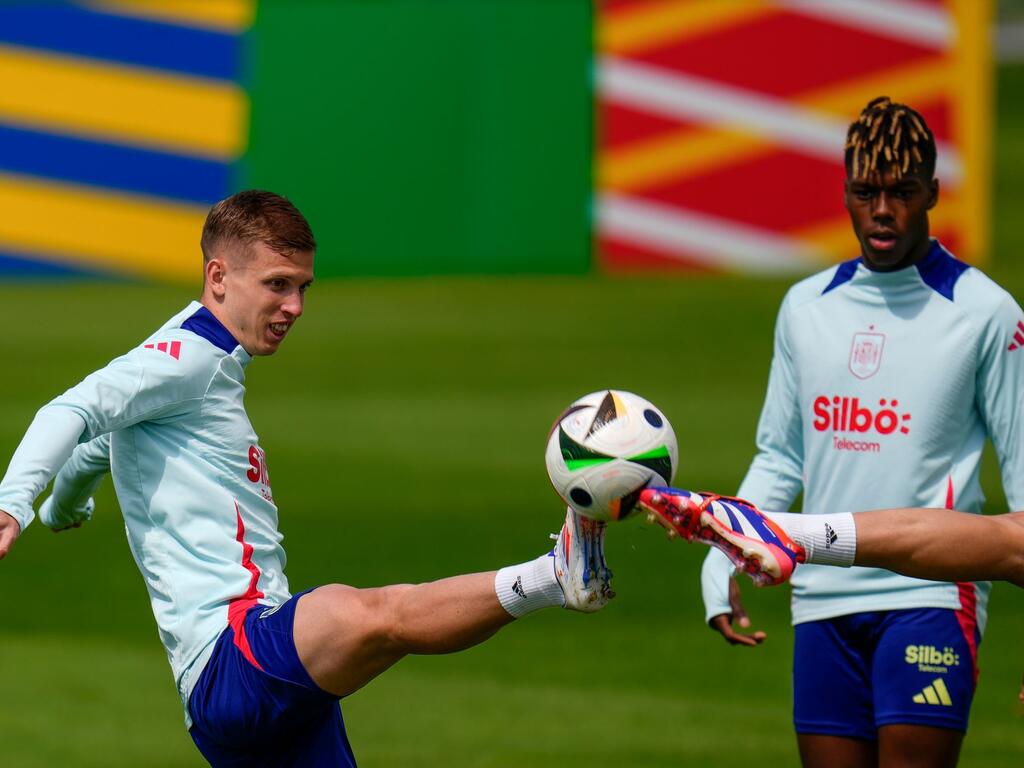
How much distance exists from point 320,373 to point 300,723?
39.8 ft

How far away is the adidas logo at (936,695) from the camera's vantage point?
529 centimetres

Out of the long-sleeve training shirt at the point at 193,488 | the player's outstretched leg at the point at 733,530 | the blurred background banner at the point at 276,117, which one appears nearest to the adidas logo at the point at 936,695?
the player's outstretched leg at the point at 733,530

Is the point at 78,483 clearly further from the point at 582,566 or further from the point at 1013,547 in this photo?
the point at 1013,547

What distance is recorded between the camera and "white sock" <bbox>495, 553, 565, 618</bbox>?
482cm

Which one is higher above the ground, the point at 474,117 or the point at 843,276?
the point at 843,276

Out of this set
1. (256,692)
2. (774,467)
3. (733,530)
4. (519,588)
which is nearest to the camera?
(733,530)

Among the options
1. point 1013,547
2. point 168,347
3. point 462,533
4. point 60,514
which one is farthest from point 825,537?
point 462,533

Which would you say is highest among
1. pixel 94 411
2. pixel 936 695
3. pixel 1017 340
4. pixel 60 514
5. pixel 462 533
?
pixel 1017 340

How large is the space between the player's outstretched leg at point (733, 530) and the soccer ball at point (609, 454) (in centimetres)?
A: 11

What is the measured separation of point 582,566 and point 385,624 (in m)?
0.58

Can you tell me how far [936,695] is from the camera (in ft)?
17.4

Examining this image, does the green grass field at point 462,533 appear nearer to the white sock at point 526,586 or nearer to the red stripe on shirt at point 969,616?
the red stripe on shirt at point 969,616

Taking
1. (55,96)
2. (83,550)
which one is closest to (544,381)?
(83,550)

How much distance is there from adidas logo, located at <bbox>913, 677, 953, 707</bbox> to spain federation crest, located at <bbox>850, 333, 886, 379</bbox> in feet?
3.28
